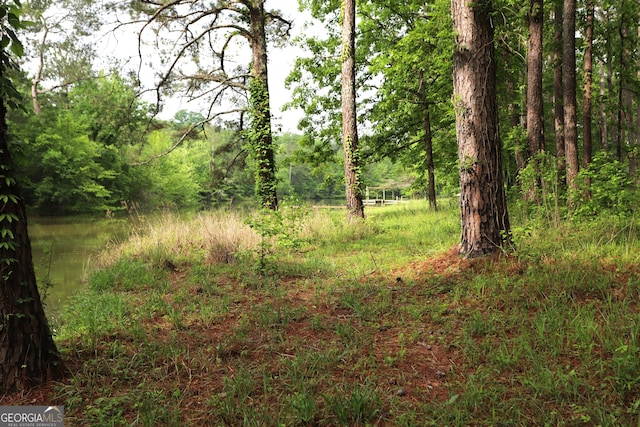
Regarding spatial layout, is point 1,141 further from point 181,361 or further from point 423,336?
point 423,336

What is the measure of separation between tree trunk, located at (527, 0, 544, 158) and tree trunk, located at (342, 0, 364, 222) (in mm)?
4049

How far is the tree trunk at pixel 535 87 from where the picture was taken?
27.1 feet

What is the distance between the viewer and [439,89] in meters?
13.0

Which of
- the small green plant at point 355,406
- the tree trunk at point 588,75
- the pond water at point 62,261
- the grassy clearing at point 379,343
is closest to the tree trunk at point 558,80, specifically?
the tree trunk at point 588,75

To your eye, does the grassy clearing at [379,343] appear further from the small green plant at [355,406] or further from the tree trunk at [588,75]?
the tree trunk at [588,75]

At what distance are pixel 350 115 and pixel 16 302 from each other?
328 inches

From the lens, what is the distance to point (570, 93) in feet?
29.1

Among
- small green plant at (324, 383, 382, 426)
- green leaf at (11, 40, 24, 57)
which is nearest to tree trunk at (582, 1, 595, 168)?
small green plant at (324, 383, 382, 426)

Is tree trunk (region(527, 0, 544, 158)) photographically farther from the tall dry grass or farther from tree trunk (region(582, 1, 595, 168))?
the tall dry grass

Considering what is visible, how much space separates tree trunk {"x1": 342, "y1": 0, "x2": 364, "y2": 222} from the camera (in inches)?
378

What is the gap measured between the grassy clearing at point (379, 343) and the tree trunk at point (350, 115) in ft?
13.7

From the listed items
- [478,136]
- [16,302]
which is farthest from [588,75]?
[16,302]

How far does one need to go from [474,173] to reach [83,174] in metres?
28.0

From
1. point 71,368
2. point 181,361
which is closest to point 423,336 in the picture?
point 181,361
